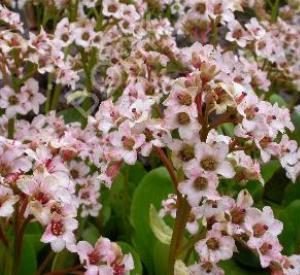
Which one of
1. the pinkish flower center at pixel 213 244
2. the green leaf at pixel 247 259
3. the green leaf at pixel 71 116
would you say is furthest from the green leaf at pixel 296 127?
the pinkish flower center at pixel 213 244

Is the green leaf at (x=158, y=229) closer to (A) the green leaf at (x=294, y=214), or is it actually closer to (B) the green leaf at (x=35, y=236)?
(B) the green leaf at (x=35, y=236)

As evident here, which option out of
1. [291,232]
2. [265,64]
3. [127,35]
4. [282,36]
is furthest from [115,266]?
[282,36]

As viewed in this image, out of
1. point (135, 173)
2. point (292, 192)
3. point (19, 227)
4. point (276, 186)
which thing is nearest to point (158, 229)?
point (19, 227)

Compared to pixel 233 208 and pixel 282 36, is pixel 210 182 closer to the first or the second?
pixel 233 208

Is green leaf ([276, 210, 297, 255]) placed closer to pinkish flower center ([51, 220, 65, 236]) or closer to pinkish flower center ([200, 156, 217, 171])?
pinkish flower center ([200, 156, 217, 171])

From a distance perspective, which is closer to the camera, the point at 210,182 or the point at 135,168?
the point at 210,182

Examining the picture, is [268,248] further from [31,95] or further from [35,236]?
[31,95]
